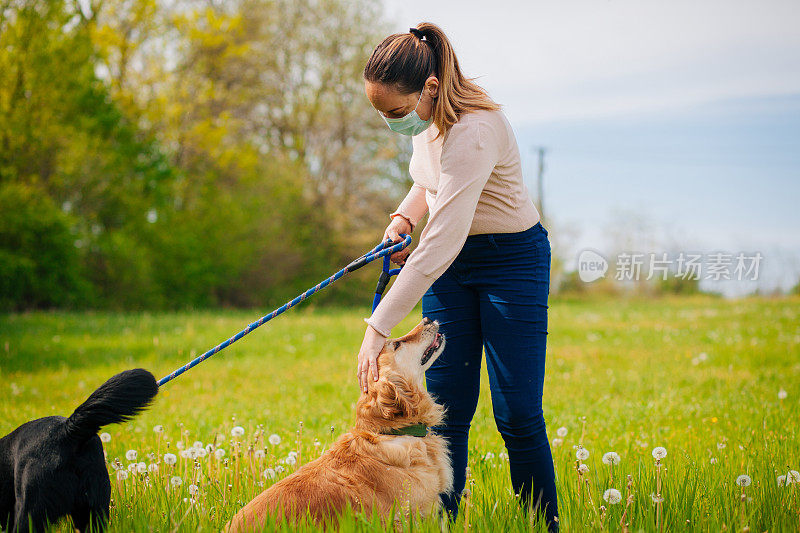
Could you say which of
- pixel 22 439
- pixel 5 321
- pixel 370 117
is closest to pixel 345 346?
pixel 5 321

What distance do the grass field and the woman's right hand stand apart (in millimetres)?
1283

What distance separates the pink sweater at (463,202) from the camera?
2.75 metres

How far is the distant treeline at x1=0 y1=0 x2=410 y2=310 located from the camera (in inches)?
620

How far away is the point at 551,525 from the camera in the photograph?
308 centimetres

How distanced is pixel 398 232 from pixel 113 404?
157 cm

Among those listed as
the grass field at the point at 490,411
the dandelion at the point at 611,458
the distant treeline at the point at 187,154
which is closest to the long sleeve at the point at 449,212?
the grass field at the point at 490,411

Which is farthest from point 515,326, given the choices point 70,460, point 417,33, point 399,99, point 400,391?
point 70,460

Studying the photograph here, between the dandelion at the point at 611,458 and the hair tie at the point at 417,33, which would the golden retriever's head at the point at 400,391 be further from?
the hair tie at the point at 417,33

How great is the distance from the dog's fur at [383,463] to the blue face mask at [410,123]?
3.05 ft

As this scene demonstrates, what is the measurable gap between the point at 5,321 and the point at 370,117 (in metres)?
14.7

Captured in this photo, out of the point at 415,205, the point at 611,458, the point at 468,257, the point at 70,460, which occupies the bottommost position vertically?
the point at 611,458

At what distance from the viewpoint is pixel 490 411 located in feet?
20.7

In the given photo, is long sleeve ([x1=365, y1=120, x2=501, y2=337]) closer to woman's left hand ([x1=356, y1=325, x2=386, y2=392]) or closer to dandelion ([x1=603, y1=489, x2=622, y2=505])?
woman's left hand ([x1=356, y1=325, x2=386, y2=392])

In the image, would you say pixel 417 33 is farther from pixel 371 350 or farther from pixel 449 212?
pixel 371 350
